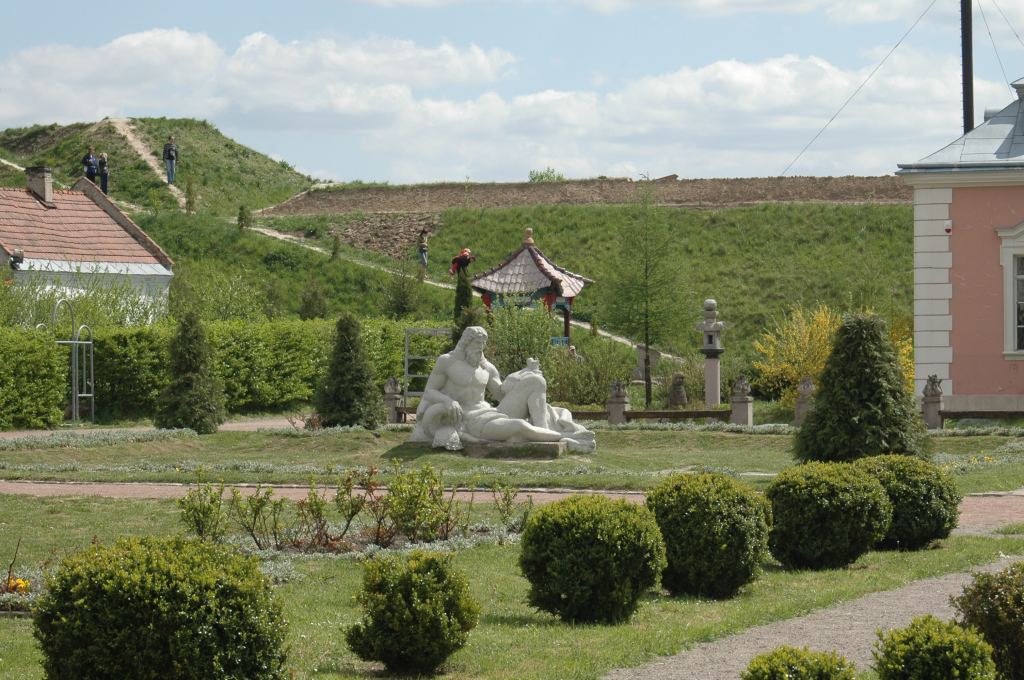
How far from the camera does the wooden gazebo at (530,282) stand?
40656 mm

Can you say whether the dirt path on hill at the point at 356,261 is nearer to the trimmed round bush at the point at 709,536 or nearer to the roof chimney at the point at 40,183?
the roof chimney at the point at 40,183

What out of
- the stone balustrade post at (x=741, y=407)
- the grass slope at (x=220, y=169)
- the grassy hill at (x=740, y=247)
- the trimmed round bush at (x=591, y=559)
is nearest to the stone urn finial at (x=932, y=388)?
the stone balustrade post at (x=741, y=407)

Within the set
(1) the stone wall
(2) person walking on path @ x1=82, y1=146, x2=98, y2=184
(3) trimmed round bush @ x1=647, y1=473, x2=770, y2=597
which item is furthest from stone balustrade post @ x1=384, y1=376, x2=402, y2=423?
(2) person walking on path @ x1=82, y1=146, x2=98, y2=184

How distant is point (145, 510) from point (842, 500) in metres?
7.42

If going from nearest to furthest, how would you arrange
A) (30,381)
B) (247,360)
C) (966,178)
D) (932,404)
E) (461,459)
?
(461,459), (932,404), (966,178), (30,381), (247,360)

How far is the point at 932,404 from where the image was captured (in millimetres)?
24469

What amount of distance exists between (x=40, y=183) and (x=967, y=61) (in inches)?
1145

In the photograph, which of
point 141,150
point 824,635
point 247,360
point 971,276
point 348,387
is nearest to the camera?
point 824,635

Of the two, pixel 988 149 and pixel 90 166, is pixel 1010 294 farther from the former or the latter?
pixel 90 166

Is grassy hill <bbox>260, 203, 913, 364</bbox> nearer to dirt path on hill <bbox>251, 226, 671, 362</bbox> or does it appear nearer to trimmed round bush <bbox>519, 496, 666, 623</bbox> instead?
dirt path on hill <bbox>251, 226, 671, 362</bbox>

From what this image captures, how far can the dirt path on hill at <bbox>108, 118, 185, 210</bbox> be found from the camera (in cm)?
6644

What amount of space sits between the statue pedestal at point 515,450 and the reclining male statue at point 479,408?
0.26 ft

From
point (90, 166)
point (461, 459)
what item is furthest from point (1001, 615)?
point (90, 166)

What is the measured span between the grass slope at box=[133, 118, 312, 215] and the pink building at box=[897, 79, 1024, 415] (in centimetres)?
4550
